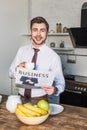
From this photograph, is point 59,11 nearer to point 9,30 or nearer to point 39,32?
point 9,30

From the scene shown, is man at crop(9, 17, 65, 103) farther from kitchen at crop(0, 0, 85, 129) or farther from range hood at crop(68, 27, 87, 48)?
→ kitchen at crop(0, 0, 85, 129)

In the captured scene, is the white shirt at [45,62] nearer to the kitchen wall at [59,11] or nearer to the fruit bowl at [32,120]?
the fruit bowl at [32,120]

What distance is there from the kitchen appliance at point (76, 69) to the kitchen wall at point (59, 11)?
42cm

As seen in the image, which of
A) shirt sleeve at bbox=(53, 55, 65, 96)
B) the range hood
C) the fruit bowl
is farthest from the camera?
the range hood

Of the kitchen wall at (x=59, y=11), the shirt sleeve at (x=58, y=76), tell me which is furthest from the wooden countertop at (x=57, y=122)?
the kitchen wall at (x=59, y=11)

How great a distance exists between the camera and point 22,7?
3.79 meters

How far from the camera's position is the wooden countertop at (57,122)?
1448 mm

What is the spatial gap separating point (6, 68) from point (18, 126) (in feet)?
7.10

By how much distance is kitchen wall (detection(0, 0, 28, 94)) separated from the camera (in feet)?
11.2

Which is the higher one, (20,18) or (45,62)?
(20,18)

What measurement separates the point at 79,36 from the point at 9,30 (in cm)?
112

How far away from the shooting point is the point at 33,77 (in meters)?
1.81

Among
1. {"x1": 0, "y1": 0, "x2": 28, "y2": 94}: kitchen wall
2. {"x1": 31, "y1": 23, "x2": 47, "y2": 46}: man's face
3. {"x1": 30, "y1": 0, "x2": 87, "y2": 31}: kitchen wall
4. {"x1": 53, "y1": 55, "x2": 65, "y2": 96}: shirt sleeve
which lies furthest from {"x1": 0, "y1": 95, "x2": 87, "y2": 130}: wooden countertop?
{"x1": 30, "y1": 0, "x2": 87, "y2": 31}: kitchen wall

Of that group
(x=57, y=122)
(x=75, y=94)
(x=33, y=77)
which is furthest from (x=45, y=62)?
(x=75, y=94)
